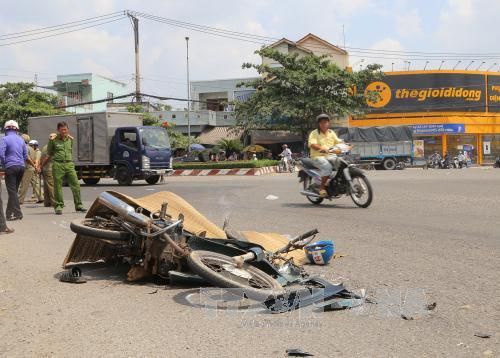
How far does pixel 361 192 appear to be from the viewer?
10.0 meters

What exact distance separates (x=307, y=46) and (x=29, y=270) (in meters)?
44.0

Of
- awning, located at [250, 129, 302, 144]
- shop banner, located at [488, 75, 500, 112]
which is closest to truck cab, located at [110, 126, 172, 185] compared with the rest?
awning, located at [250, 129, 302, 144]

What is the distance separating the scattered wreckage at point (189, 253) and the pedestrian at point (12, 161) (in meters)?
4.60

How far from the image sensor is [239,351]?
2.98 metres

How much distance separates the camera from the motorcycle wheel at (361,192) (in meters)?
9.92

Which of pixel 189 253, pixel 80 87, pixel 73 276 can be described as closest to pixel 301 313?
pixel 189 253

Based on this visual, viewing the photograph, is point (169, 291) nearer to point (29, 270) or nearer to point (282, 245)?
point (282, 245)

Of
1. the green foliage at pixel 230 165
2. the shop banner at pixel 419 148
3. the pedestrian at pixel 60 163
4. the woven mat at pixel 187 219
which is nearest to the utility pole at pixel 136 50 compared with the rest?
the green foliage at pixel 230 165

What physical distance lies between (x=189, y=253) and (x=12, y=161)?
6.23 metres

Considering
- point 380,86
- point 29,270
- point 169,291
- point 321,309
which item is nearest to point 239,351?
point 321,309

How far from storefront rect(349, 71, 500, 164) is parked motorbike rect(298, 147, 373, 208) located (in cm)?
3195

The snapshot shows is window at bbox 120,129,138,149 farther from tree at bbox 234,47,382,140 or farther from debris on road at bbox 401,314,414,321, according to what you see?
debris on road at bbox 401,314,414,321

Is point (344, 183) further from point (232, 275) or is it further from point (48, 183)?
point (232, 275)

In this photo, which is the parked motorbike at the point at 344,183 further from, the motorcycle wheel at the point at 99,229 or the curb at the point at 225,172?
the curb at the point at 225,172
